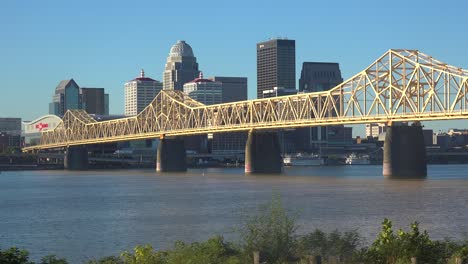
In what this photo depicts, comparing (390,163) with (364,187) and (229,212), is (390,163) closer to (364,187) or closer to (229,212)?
(364,187)

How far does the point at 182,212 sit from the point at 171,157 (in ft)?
346

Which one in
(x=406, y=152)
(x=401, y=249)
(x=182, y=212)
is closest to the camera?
(x=401, y=249)

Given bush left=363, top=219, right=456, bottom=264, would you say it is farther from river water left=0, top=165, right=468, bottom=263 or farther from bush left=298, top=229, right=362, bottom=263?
river water left=0, top=165, right=468, bottom=263

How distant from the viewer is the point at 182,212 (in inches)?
2653

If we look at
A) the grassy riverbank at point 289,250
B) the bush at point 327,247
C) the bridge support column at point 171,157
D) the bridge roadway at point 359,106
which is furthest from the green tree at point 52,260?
the bridge support column at point 171,157

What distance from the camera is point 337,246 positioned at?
1190 inches

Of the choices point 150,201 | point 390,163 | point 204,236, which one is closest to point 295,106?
point 390,163

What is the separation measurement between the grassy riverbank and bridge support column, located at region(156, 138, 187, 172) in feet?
461

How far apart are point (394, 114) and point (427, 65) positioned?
811 centimetres

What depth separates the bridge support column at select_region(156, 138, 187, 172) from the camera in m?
173

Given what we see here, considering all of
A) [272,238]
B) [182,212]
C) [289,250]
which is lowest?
[182,212]

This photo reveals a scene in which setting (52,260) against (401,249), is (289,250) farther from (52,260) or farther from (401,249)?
(52,260)

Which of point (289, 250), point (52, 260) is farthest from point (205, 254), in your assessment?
point (52, 260)

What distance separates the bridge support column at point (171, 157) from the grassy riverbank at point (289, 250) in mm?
140428
